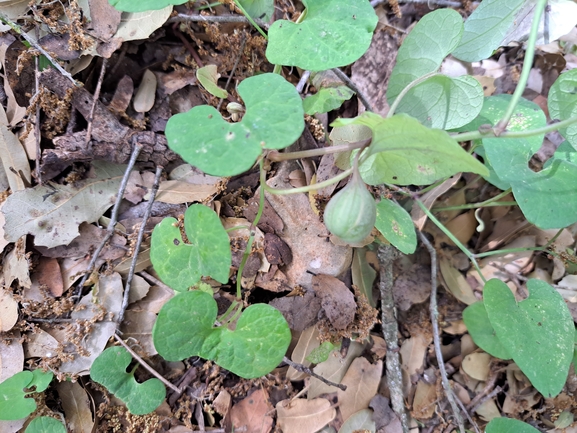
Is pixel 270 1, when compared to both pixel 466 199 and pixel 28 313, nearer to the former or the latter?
pixel 466 199

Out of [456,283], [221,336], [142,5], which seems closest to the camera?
[142,5]

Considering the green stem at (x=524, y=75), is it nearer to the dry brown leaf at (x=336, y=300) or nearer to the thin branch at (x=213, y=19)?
the dry brown leaf at (x=336, y=300)

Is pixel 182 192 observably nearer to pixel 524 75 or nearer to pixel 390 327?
pixel 390 327

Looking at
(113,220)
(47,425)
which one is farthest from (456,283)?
(47,425)

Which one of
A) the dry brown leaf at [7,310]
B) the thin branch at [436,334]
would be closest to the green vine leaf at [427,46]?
the thin branch at [436,334]

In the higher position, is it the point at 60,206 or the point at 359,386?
the point at 60,206

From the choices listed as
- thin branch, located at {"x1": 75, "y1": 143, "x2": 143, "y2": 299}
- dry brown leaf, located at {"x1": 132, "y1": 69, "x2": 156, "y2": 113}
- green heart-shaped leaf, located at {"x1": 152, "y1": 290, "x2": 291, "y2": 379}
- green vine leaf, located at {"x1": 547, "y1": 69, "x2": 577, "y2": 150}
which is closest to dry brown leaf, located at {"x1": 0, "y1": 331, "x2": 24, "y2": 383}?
thin branch, located at {"x1": 75, "y1": 143, "x2": 143, "y2": 299}
